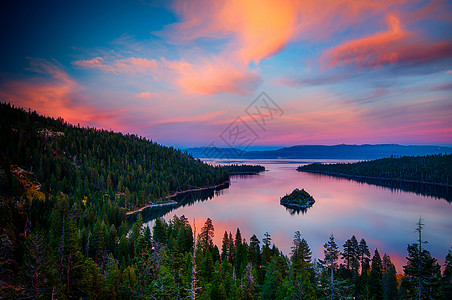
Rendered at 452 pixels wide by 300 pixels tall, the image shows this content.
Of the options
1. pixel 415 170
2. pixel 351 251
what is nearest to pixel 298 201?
pixel 351 251

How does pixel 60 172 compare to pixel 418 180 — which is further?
pixel 418 180

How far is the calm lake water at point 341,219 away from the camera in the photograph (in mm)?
50531

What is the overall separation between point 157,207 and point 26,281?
7325cm

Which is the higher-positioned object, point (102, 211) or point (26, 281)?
point (26, 281)

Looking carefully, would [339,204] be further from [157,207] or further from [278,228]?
[157,207]

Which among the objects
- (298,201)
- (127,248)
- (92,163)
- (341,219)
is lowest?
(341,219)

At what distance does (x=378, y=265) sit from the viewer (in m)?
31.8

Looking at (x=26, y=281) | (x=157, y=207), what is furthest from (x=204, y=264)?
(x=157, y=207)

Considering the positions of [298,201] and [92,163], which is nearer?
[298,201]

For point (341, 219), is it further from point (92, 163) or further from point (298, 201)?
point (92, 163)

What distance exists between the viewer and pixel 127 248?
3556cm

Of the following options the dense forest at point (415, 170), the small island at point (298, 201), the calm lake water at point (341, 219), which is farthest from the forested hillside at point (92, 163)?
the dense forest at point (415, 170)

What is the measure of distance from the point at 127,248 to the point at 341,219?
59619 mm

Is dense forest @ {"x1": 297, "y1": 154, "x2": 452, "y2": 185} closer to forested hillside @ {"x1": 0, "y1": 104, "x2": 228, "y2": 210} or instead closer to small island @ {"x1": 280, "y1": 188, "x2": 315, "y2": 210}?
small island @ {"x1": 280, "y1": 188, "x2": 315, "y2": 210}
